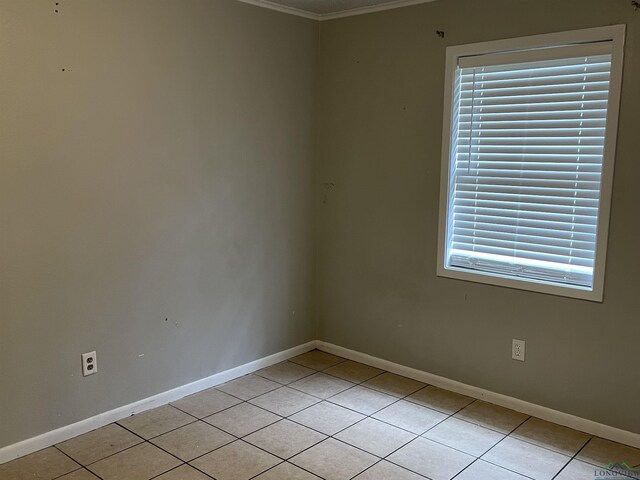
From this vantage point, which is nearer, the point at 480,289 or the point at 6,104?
the point at 6,104

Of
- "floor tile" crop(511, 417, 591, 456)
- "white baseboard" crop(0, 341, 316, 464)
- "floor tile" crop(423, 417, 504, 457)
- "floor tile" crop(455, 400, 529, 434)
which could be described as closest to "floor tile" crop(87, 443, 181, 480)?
"white baseboard" crop(0, 341, 316, 464)

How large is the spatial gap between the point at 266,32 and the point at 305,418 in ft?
7.30

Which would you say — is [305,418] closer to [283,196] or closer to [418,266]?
[418,266]

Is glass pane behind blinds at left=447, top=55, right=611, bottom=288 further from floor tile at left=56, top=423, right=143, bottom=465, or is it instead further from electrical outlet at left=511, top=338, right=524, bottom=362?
floor tile at left=56, top=423, right=143, bottom=465

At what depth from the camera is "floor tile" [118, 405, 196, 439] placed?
2.80m

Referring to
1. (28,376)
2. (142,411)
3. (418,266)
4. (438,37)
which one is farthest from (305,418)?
(438,37)

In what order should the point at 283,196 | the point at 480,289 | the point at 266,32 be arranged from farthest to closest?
the point at 283,196 → the point at 266,32 → the point at 480,289

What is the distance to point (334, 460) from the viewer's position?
8.38 ft

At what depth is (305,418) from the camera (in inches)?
117

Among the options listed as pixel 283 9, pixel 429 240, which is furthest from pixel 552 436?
pixel 283 9

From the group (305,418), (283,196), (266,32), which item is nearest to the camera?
(305,418)

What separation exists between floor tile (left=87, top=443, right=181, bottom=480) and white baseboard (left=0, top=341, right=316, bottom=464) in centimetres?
30

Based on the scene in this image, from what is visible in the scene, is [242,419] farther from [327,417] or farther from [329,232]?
[329,232]

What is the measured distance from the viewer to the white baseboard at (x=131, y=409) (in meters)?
2.54
